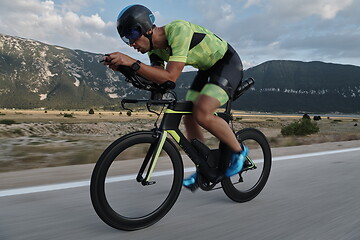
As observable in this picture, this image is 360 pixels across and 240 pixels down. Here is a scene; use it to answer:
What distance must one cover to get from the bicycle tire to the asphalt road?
0.31 feet

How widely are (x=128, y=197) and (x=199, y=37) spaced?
1437 millimetres

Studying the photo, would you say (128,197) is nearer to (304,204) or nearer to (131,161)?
(131,161)

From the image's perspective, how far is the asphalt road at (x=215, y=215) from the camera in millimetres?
2475

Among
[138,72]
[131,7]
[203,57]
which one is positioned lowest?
[138,72]

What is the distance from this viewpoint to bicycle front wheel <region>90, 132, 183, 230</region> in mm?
2480

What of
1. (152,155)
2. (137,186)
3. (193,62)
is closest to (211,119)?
(193,62)

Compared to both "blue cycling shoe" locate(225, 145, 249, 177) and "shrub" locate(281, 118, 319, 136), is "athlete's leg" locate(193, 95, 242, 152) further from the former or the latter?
"shrub" locate(281, 118, 319, 136)

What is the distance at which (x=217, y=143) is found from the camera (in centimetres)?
344

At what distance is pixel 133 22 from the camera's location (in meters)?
2.65

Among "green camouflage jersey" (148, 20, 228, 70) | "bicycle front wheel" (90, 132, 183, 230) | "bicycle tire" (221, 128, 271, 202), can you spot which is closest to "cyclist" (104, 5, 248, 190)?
"green camouflage jersey" (148, 20, 228, 70)

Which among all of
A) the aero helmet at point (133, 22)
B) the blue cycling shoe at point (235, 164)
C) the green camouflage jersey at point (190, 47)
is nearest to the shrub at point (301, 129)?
the blue cycling shoe at point (235, 164)

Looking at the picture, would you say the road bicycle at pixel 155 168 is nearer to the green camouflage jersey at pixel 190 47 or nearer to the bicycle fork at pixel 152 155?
the bicycle fork at pixel 152 155

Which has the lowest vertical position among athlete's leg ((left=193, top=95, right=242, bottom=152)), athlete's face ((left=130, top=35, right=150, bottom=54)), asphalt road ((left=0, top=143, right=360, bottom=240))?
asphalt road ((left=0, top=143, right=360, bottom=240))

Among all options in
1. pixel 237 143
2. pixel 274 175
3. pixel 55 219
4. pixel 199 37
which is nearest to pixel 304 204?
pixel 237 143
